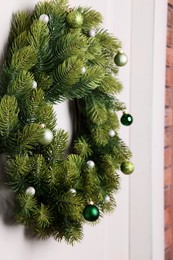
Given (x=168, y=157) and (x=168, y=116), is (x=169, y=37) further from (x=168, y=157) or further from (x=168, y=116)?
(x=168, y=157)

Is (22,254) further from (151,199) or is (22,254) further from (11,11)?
(151,199)

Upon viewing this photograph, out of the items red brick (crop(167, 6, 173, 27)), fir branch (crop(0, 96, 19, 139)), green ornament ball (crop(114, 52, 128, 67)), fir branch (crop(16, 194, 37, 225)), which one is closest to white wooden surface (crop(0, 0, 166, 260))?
red brick (crop(167, 6, 173, 27))

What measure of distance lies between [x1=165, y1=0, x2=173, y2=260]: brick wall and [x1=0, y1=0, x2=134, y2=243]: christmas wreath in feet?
2.25

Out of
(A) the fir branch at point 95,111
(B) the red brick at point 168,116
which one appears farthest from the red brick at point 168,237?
(A) the fir branch at point 95,111

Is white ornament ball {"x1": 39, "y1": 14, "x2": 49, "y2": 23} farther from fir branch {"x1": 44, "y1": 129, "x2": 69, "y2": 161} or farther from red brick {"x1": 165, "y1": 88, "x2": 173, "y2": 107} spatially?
red brick {"x1": 165, "y1": 88, "x2": 173, "y2": 107}

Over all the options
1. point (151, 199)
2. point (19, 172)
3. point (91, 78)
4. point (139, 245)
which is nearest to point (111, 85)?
point (91, 78)

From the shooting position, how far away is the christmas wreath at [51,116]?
0.80 meters

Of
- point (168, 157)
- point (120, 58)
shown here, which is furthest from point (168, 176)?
point (120, 58)

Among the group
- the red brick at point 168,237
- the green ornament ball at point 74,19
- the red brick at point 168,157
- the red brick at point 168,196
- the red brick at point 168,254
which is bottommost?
the red brick at point 168,254

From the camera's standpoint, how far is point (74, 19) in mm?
890

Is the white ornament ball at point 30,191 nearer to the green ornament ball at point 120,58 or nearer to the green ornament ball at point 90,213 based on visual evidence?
the green ornament ball at point 90,213

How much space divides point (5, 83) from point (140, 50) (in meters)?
0.73

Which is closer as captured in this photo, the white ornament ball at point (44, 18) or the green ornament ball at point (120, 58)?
the white ornament ball at point (44, 18)

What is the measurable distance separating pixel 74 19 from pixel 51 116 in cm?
22
